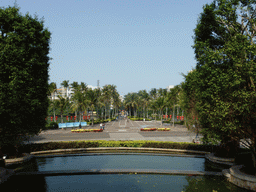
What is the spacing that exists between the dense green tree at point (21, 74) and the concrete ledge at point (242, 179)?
48.2ft

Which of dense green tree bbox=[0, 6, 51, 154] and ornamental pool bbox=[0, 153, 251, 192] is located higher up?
dense green tree bbox=[0, 6, 51, 154]

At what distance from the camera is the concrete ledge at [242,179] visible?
11.2m

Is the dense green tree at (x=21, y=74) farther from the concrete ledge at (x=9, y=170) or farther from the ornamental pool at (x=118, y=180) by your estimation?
the ornamental pool at (x=118, y=180)

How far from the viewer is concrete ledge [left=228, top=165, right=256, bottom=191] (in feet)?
36.8

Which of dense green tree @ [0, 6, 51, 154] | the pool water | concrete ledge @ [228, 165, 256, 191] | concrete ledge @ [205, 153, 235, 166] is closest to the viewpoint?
concrete ledge @ [228, 165, 256, 191]

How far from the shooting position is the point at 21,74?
14523 millimetres

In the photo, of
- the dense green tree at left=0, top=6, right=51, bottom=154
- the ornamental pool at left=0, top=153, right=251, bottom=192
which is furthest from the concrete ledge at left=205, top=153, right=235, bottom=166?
the dense green tree at left=0, top=6, right=51, bottom=154

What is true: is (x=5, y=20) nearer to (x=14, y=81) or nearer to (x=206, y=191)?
(x=14, y=81)

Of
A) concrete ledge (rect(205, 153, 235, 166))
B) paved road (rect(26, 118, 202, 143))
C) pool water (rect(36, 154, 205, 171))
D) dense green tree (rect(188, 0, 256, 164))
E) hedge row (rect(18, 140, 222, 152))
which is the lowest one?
paved road (rect(26, 118, 202, 143))

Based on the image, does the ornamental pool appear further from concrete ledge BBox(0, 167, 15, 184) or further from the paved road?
the paved road

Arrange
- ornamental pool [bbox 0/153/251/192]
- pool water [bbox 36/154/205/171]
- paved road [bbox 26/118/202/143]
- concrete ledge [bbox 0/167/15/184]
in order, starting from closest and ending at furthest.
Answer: ornamental pool [bbox 0/153/251/192] < concrete ledge [bbox 0/167/15/184] < pool water [bbox 36/154/205/171] < paved road [bbox 26/118/202/143]

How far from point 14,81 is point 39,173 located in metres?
6.66

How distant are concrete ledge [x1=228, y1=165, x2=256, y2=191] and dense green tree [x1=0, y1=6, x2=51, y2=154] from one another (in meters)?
14.7

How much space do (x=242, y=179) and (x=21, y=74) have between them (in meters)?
16.2
